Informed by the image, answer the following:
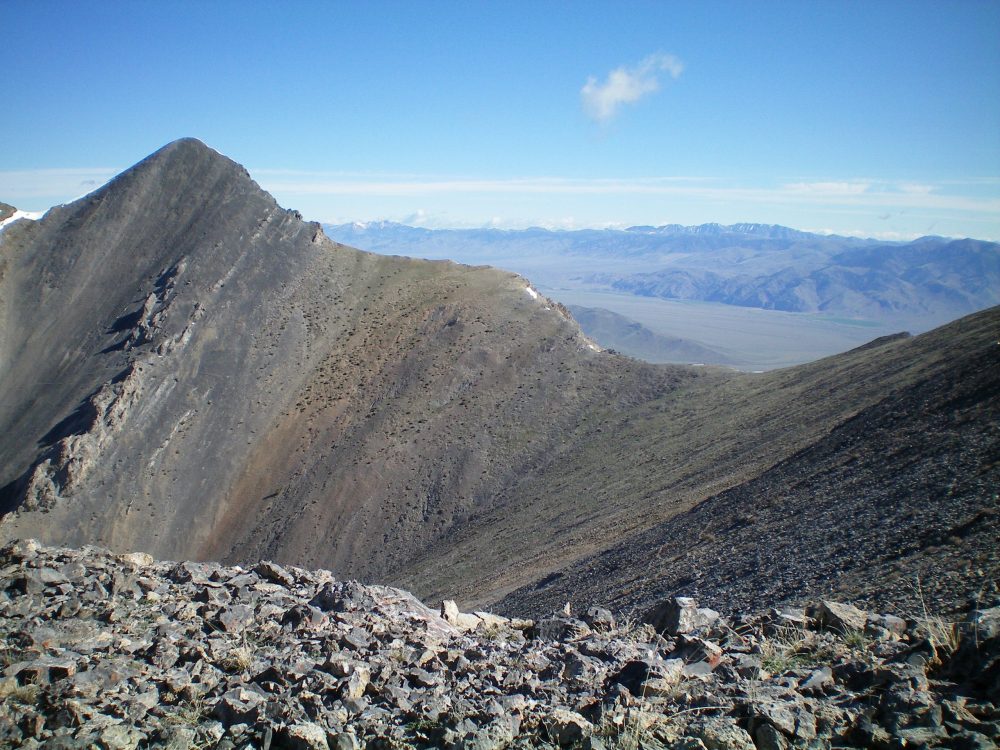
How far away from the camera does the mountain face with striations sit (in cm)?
1981

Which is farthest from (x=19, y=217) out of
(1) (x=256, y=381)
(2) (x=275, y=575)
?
(2) (x=275, y=575)

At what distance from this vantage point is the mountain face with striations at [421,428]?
65.0ft

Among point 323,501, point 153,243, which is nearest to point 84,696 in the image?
point 323,501

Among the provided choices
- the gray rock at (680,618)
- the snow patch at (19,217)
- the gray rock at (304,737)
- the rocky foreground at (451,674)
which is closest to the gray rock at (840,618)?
the rocky foreground at (451,674)

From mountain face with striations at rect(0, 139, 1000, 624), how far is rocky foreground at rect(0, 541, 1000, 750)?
5.28 meters

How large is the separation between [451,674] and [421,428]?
1612 inches

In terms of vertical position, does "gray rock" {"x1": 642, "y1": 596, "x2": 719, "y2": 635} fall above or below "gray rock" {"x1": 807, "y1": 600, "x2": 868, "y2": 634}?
below

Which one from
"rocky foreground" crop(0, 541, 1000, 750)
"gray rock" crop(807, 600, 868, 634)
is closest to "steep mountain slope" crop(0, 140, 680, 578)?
"rocky foreground" crop(0, 541, 1000, 750)

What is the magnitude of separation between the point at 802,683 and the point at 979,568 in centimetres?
734

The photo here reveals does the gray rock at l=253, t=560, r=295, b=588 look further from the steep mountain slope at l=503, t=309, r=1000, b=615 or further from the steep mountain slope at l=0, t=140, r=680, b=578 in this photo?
the steep mountain slope at l=0, t=140, r=680, b=578

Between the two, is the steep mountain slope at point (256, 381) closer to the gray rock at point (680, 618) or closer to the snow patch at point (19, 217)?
the snow patch at point (19, 217)

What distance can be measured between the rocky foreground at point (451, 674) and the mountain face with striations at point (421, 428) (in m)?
5.28

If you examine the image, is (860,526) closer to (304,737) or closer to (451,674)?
(451,674)

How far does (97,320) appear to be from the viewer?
57781mm
